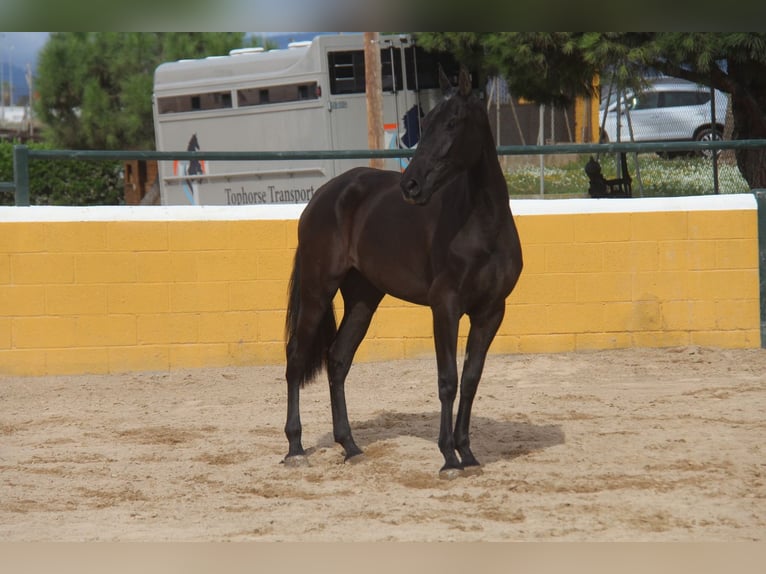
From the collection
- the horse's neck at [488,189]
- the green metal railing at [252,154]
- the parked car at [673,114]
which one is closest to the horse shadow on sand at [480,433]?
the horse's neck at [488,189]

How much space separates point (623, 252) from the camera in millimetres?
7887

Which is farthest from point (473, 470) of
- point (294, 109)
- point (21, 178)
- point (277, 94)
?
Result: point (277, 94)

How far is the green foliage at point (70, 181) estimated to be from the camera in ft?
80.6

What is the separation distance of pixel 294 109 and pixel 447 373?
12091 millimetres

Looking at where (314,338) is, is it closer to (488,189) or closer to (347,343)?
(347,343)

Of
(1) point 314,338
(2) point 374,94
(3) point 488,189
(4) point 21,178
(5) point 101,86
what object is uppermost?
(5) point 101,86

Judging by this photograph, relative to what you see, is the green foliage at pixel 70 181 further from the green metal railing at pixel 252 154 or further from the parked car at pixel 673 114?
the green metal railing at pixel 252 154

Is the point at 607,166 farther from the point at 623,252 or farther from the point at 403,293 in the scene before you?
the point at 403,293

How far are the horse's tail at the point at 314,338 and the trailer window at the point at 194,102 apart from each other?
1274 centimetres

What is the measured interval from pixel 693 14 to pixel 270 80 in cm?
1638

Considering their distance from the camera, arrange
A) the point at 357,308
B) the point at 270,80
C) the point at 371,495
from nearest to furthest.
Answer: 1. the point at 371,495
2. the point at 357,308
3. the point at 270,80

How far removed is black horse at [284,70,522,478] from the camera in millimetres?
4441

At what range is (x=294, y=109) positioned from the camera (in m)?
16.2

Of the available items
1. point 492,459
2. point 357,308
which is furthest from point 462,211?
point 492,459
